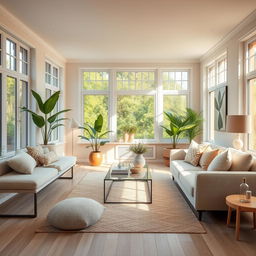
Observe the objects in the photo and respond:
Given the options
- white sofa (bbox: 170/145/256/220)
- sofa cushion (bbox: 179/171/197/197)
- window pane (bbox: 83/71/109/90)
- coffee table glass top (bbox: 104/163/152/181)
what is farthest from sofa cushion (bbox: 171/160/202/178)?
window pane (bbox: 83/71/109/90)

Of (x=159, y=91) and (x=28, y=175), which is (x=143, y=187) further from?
(x=159, y=91)

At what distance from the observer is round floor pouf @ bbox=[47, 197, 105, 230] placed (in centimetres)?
314

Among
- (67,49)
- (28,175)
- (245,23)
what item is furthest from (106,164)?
(245,23)

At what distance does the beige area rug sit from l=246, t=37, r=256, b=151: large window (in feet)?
5.27

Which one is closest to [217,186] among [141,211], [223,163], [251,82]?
[223,163]

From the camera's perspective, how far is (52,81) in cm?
708

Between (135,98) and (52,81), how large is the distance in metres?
2.41

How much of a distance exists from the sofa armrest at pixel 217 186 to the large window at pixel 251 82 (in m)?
1.50

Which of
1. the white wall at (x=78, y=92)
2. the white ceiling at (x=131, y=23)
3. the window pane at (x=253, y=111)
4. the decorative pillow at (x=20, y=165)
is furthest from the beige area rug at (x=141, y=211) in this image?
the white ceiling at (x=131, y=23)

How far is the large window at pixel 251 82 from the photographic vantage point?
4.72 m

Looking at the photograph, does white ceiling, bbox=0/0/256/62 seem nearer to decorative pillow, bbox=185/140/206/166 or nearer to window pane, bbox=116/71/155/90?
window pane, bbox=116/71/155/90

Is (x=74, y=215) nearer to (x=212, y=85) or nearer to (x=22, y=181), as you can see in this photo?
(x=22, y=181)

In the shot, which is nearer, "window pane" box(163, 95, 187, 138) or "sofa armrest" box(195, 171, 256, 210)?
"sofa armrest" box(195, 171, 256, 210)

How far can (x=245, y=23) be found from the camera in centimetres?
471
